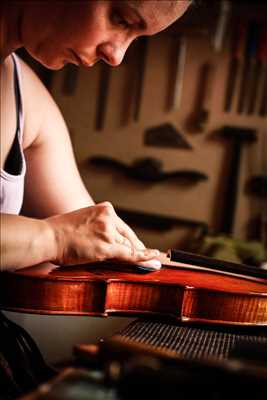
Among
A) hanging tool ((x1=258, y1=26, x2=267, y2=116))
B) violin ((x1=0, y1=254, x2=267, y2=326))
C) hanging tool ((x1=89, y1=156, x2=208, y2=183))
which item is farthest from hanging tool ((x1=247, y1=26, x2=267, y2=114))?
violin ((x1=0, y1=254, x2=267, y2=326))

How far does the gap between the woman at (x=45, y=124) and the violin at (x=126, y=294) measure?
0.05 metres

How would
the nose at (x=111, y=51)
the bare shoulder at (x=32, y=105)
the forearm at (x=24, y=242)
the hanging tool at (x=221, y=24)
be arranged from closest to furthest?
1. the forearm at (x=24, y=242)
2. the nose at (x=111, y=51)
3. the bare shoulder at (x=32, y=105)
4. the hanging tool at (x=221, y=24)

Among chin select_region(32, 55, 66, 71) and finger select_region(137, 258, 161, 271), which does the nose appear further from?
finger select_region(137, 258, 161, 271)

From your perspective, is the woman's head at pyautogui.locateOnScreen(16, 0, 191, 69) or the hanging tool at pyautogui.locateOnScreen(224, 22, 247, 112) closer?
the woman's head at pyautogui.locateOnScreen(16, 0, 191, 69)

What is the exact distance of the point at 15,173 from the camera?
1.15 meters

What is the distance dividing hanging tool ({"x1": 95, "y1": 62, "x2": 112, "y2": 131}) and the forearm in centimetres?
284

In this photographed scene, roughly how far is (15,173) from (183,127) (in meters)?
2.66

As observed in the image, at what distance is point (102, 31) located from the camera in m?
0.99

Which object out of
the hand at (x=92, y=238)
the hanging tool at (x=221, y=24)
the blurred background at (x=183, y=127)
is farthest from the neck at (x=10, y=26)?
the hanging tool at (x=221, y=24)

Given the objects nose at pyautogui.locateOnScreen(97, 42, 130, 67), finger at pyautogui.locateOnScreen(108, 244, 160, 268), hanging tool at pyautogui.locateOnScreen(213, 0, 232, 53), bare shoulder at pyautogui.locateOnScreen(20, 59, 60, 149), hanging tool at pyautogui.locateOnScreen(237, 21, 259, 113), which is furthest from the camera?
hanging tool at pyautogui.locateOnScreen(237, 21, 259, 113)

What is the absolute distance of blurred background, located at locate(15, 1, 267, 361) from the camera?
3625mm

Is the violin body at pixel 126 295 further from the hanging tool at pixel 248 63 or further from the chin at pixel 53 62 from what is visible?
the hanging tool at pixel 248 63

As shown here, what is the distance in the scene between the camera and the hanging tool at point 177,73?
12.1 feet

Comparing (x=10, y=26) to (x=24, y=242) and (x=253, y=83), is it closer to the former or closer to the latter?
(x=24, y=242)
